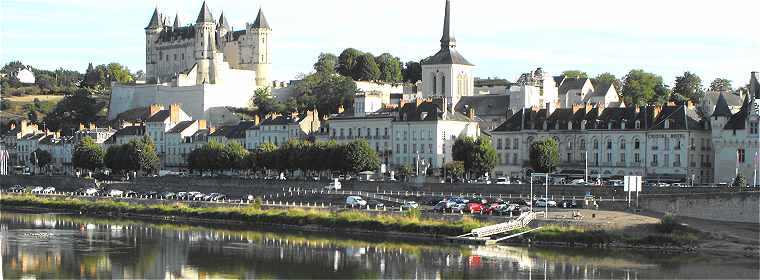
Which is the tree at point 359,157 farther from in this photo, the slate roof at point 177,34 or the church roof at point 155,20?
the church roof at point 155,20

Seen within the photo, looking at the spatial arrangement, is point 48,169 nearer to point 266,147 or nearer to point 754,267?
point 266,147

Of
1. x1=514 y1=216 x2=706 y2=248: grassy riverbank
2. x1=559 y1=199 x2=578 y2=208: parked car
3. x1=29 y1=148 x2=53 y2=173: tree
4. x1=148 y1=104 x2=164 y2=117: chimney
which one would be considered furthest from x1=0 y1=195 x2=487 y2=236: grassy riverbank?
x1=148 y1=104 x2=164 y2=117: chimney

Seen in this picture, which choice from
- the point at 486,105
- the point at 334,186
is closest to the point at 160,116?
the point at 486,105

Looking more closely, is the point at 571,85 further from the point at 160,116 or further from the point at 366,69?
the point at 160,116

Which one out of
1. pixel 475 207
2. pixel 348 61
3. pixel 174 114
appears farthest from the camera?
pixel 348 61

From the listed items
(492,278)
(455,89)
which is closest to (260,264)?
(492,278)

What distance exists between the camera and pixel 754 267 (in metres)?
41.5

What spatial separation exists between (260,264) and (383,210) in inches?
504

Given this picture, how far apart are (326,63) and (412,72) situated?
8.89 metres

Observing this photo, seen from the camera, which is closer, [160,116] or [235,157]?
[235,157]

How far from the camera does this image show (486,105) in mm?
85312

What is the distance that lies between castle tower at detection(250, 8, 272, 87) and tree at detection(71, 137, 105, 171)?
84.1 feet

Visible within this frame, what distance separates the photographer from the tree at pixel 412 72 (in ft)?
417

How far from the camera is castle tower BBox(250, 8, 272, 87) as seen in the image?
116 m
